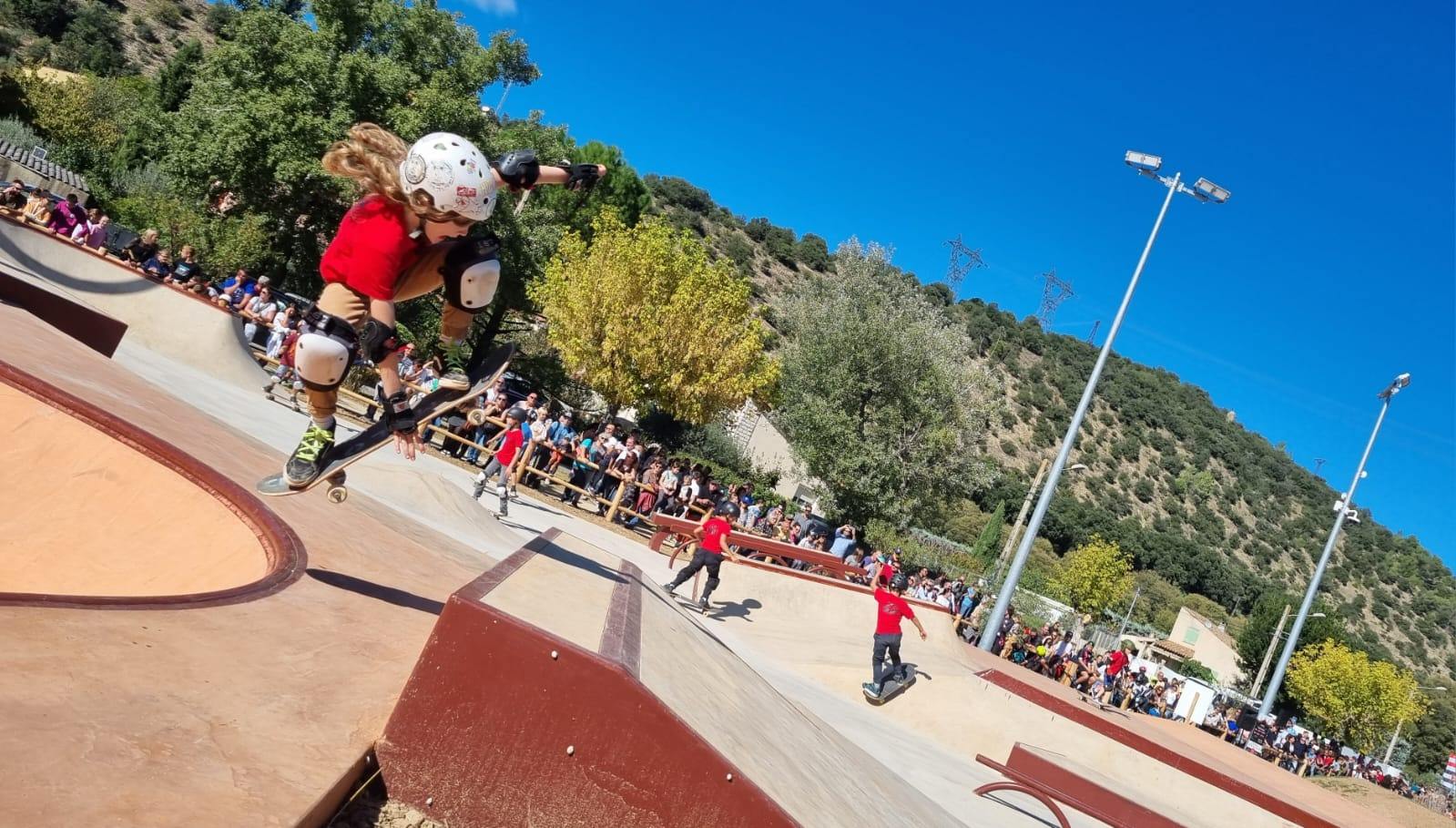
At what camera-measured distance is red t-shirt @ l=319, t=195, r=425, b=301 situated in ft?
16.3

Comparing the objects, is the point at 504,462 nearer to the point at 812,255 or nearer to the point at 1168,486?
the point at 812,255

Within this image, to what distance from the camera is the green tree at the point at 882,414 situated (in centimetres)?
3706

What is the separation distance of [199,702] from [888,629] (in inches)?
381

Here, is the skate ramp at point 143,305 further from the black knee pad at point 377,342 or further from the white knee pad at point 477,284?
the white knee pad at point 477,284

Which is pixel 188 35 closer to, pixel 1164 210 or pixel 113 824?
pixel 1164 210

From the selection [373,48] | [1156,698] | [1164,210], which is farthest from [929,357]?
[373,48]

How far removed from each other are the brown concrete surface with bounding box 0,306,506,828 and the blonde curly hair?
6.41 ft

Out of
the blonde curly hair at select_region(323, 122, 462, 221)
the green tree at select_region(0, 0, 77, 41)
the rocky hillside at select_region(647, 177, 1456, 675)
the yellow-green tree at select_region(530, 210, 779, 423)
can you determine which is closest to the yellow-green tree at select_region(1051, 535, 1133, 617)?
the rocky hillside at select_region(647, 177, 1456, 675)

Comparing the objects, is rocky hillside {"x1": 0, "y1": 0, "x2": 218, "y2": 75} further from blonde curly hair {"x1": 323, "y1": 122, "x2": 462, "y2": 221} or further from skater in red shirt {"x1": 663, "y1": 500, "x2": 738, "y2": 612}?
blonde curly hair {"x1": 323, "y1": 122, "x2": 462, "y2": 221}

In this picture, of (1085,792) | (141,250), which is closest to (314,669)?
(1085,792)

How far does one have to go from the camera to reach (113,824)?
7.18 feet

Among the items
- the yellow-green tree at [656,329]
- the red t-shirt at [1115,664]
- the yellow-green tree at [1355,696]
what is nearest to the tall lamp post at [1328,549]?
the red t-shirt at [1115,664]

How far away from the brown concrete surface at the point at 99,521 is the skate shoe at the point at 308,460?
1.24 feet

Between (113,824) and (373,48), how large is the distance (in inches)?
1349
